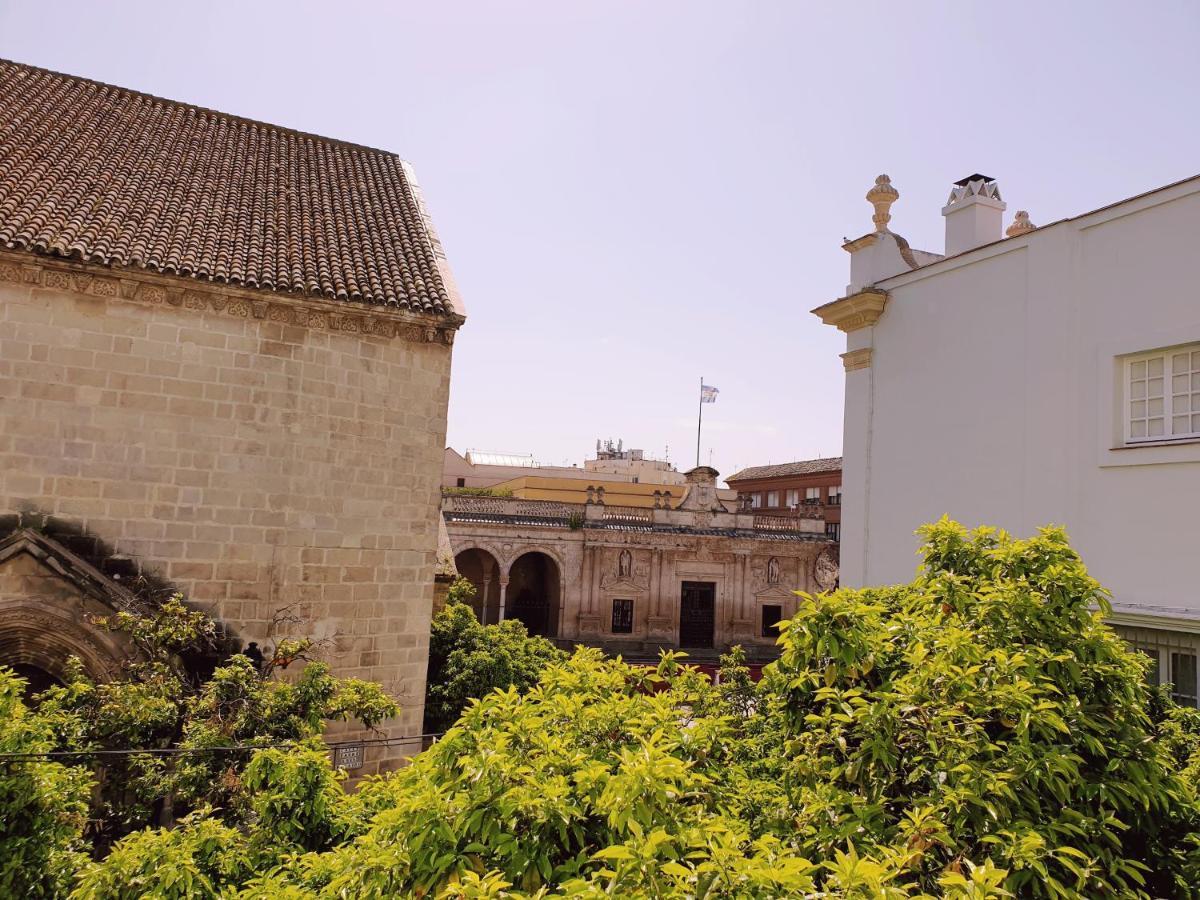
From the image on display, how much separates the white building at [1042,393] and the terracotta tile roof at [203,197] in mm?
5929

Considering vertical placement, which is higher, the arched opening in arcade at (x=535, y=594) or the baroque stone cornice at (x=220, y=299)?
the baroque stone cornice at (x=220, y=299)

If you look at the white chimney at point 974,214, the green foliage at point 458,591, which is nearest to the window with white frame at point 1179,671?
the white chimney at point 974,214

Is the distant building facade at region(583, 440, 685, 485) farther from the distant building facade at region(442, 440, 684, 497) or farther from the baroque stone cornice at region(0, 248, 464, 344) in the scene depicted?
the baroque stone cornice at region(0, 248, 464, 344)

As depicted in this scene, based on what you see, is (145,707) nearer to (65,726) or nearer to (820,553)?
(65,726)

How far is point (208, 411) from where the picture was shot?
9781 millimetres

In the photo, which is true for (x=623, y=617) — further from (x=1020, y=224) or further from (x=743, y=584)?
(x=1020, y=224)

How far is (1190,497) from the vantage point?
6.72m

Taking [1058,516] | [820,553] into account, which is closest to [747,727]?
[1058,516]

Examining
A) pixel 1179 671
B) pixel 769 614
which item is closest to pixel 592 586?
pixel 769 614

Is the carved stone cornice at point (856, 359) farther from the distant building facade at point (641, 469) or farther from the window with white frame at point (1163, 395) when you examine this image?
the distant building facade at point (641, 469)

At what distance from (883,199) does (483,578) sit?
25.1 meters

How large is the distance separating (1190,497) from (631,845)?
6.50 meters

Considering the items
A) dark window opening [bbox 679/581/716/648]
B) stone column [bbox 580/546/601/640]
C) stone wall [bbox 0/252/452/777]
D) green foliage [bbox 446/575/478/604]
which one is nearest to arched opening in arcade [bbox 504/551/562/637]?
stone column [bbox 580/546/601/640]

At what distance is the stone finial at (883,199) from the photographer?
10.4m
